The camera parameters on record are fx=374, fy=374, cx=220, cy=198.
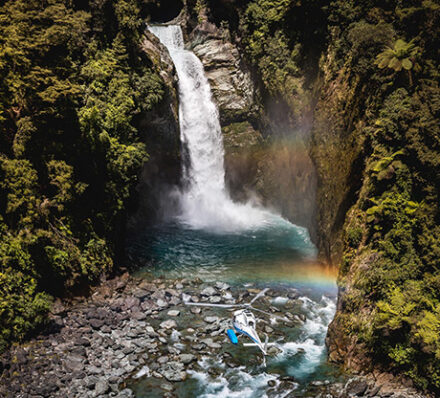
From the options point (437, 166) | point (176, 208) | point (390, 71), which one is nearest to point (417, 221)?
point (437, 166)

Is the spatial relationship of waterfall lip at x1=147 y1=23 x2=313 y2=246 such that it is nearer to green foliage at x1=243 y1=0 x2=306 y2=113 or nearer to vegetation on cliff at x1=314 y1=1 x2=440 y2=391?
green foliage at x1=243 y1=0 x2=306 y2=113

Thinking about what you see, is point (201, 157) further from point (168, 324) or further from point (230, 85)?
point (168, 324)

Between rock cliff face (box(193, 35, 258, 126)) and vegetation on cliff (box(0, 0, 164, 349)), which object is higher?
rock cliff face (box(193, 35, 258, 126))

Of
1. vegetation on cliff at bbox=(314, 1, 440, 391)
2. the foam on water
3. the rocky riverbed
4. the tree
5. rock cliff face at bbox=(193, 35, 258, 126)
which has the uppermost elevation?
rock cliff face at bbox=(193, 35, 258, 126)

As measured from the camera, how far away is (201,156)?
2639cm

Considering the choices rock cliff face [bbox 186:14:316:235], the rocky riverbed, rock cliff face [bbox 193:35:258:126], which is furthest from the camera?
rock cliff face [bbox 193:35:258:126]

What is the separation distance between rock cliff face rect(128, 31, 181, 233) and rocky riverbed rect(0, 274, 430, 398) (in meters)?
8.88

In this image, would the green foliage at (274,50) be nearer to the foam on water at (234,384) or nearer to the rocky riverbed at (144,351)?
the rocky riverbed at (144,351)

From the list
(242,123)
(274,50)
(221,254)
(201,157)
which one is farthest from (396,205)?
(242,123)

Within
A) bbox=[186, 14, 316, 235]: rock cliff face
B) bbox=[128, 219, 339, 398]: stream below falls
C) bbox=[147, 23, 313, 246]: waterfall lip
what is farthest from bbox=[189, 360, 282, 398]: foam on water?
bbox=[186, 14, 316, 235]: rock cliff face

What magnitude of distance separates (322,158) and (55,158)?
10859mm

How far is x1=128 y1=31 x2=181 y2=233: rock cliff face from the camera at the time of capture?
22.2m

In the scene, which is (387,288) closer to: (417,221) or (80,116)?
(417,221)

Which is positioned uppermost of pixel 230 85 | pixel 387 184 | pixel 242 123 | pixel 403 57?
pixel 230 85
